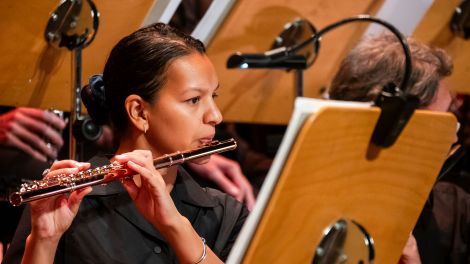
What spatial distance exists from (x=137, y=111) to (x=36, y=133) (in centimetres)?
73

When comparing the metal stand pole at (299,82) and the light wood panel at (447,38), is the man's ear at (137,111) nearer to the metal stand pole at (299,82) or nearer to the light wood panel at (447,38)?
the metal stand pole at (299,82)

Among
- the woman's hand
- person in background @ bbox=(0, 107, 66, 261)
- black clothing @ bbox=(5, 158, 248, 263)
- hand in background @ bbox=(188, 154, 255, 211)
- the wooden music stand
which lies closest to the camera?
the wooden music stand

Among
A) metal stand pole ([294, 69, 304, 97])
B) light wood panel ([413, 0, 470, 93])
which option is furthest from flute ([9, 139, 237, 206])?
light wood panel ([413, 0, 470, 93])

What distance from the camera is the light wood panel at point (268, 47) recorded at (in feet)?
7.79

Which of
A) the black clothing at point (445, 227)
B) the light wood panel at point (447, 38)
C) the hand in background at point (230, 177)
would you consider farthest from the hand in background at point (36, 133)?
the light wood panel at point (447, 38)

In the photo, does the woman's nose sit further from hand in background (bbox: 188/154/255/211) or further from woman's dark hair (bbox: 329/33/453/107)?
hand in background (bbox: 188/154/255/211)

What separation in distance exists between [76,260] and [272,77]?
1.08m

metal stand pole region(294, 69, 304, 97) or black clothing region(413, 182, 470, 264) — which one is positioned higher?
metal stand pole region(294, 69, 304, 97)

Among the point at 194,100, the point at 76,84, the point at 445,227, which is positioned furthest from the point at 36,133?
the point at 445,227

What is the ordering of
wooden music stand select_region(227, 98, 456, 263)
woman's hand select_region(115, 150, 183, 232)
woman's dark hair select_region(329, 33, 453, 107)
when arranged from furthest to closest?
woman's dark hair select_region(329, 33, 453, 107) → woman's hand select_region(115, 150, 183, 232) → wooden music stand select_region(227, 98, 456, 263)

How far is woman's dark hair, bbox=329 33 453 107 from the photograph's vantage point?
7.22ft

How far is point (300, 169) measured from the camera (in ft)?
3.77

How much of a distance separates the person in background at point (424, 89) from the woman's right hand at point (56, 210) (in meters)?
0.91

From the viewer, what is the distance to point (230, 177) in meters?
2.61
